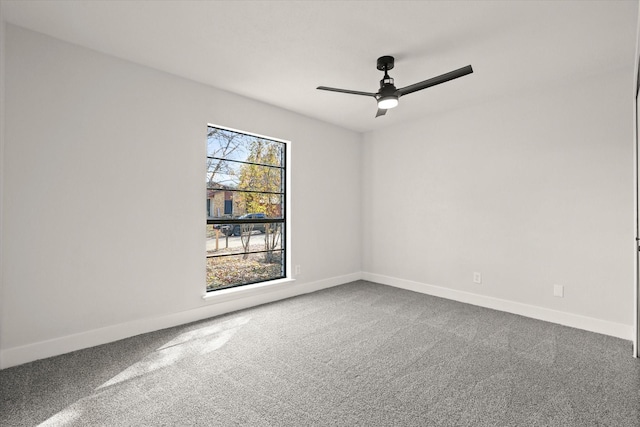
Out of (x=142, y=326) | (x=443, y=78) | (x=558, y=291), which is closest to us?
(x=443, y=78)

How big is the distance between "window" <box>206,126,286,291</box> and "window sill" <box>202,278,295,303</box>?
0.43 ft

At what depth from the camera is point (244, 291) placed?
3.79 metres

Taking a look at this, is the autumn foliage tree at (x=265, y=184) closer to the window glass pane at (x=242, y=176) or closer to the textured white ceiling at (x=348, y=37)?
the window glass pane at (x=242, y=176)

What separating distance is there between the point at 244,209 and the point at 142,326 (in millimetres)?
1670

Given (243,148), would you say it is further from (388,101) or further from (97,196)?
(388,101)

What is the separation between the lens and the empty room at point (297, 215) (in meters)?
2.12

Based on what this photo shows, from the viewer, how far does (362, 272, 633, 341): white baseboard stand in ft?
9.98

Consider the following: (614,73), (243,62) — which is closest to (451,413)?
(243,62)

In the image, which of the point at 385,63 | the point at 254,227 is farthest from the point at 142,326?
the point at 385,63

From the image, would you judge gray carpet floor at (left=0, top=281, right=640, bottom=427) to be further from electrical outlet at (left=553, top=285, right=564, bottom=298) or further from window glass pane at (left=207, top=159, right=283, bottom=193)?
window glass pane at (left=207, top=159, right=283, bottom=193)

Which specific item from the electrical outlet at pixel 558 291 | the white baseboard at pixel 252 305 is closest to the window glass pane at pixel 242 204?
the white baseboard at pixel 252 305

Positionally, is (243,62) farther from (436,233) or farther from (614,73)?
(614,73)

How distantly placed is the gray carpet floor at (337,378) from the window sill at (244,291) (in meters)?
0.29

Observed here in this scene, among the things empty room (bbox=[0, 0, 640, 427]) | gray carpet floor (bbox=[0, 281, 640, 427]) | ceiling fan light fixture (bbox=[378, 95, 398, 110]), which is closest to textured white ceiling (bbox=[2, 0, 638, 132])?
empty room (bbox=[0, 0, 640, 427])
